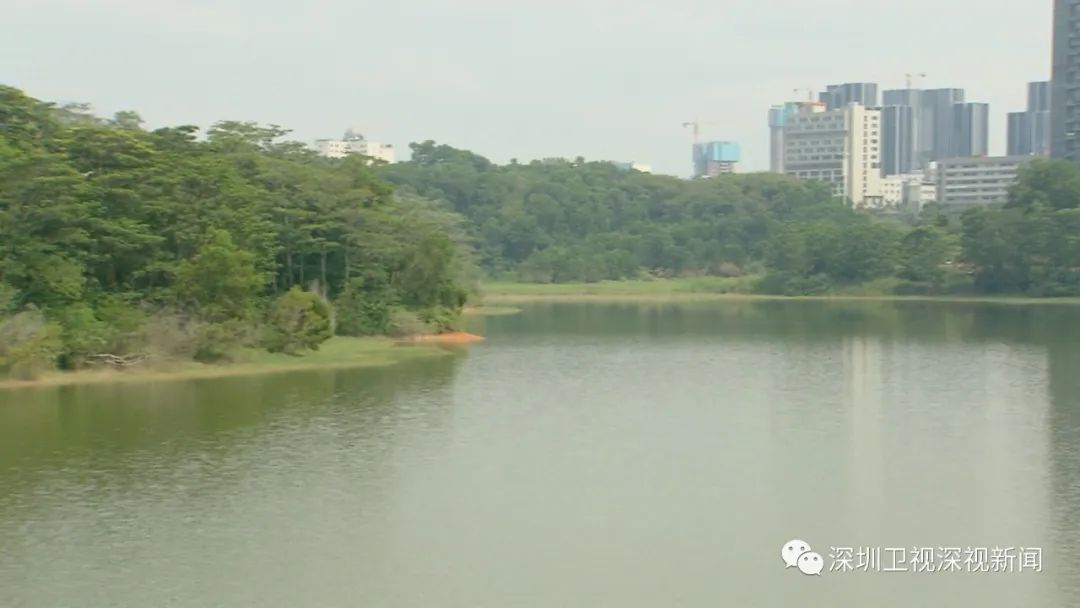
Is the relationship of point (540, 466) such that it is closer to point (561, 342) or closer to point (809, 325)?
point (561, 342)

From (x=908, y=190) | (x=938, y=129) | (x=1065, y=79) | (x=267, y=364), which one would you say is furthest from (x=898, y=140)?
(x=267, y=364)

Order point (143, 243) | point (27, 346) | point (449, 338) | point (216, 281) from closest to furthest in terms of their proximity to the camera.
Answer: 1. point (27, 346)
2. point (216, 281)
3. point (143, 243)
4. point (449, 338)

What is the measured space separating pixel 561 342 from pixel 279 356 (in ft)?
40.6

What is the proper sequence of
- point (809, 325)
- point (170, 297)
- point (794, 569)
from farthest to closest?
point (809, 325), point (170, 297), point (794, 569)

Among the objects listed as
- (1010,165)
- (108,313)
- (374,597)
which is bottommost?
(374,597)

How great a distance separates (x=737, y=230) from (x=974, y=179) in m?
42.2

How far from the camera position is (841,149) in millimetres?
143625

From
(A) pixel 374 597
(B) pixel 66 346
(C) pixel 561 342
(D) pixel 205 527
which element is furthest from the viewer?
(C) pixel 561 342

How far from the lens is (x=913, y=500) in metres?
16.9

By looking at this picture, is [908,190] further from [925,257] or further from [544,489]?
[544,489]

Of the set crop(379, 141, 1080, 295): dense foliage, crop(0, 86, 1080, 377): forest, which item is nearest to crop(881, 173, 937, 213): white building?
crop(379, 141, 1080, 295): dense foliage

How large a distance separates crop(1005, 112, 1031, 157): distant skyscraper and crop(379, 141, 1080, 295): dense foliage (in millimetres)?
71172

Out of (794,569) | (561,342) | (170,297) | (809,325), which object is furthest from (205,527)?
(809,325)

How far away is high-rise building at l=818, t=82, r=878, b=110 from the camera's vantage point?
7525 inches
